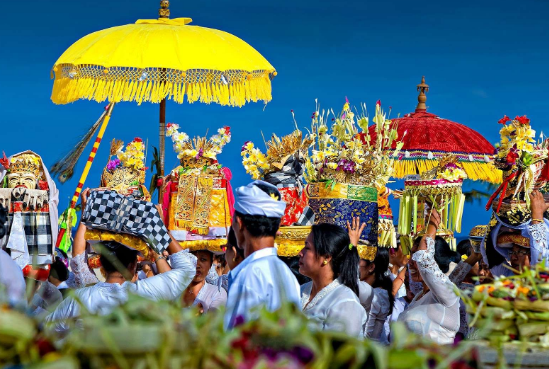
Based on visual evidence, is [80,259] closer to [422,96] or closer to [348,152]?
[348,152]

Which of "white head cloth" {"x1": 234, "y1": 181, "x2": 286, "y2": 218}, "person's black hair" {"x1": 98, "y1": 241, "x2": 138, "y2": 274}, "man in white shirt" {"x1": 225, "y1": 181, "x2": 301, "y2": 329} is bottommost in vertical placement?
"person's black hair" {"x1": 98, "y1": 241, "x2": 138, "y2": 274}

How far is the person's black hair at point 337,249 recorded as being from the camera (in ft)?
13.9

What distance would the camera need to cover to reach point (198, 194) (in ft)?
22.6

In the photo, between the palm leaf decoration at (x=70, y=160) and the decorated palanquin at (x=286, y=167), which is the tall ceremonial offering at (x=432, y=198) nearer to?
the decorated palanquin at (x=286, y=167)

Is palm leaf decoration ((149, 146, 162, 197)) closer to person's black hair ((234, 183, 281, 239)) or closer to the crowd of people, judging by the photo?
the crowd of people

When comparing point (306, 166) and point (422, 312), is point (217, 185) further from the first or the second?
point (422, 312)

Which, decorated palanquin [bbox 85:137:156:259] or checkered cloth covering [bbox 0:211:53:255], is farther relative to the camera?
decorated palanquin [bbox 85:137:156:259]

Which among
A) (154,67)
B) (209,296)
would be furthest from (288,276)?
(154,67)

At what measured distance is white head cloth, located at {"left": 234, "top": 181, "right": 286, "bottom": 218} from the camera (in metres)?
3.49

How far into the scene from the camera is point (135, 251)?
4.54 meters

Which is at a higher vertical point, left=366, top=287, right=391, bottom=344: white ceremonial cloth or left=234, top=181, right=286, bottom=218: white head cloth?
left=234, top=181, right=286, bottom=218: white head cloth

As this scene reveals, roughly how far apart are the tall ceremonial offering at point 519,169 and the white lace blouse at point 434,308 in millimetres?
638

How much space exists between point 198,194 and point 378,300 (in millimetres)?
2081

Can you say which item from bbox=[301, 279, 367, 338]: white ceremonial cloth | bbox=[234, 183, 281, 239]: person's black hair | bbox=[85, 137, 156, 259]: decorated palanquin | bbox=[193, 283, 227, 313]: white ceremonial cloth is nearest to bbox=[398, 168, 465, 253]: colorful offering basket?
bbox=[193, 283, 227, 313]: white ceremonial cloth
